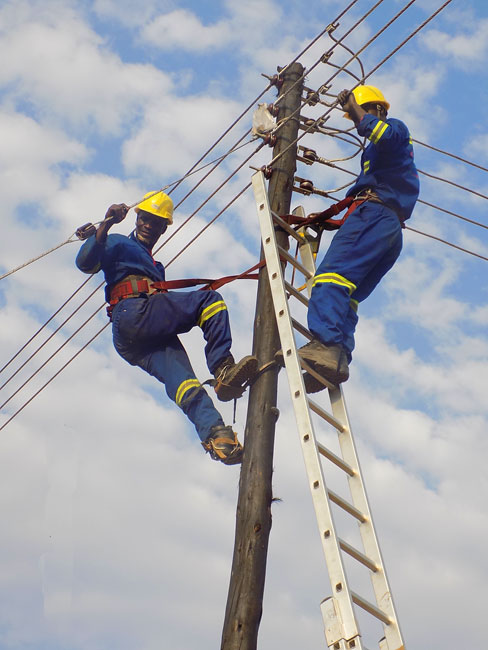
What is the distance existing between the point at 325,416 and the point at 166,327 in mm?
1636

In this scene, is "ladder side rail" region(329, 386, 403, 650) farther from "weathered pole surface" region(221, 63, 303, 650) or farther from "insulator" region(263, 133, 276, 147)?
"insulator" region(263, 133, 276, 147)

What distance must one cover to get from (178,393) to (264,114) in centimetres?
211

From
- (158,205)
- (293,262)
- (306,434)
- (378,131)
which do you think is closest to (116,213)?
(158,205)

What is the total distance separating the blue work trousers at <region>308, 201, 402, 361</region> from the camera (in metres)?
5.41

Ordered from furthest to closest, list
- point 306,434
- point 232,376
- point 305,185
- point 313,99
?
1. point 313,99
2. point 305,185
3. point 232,376
4. point 306,434

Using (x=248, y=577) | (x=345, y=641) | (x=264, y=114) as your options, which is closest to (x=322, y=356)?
(x=248, y=577)

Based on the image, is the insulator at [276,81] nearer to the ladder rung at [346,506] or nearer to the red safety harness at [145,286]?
the red safety harness at [145,286]

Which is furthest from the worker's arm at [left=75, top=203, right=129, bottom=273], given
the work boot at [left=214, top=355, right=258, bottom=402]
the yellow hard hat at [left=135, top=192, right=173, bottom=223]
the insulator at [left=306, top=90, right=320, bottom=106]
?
the insulator at [left=306, top=90, right=320, bottom=106]

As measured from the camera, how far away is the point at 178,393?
244 inches

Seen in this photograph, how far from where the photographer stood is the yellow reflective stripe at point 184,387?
614 cm

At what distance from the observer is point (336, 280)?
18.2ft

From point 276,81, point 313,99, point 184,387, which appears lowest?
point 184,387

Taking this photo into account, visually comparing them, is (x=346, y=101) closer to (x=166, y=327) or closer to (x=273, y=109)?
(x=273, y=109)

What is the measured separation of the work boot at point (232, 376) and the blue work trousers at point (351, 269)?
0.42 m
